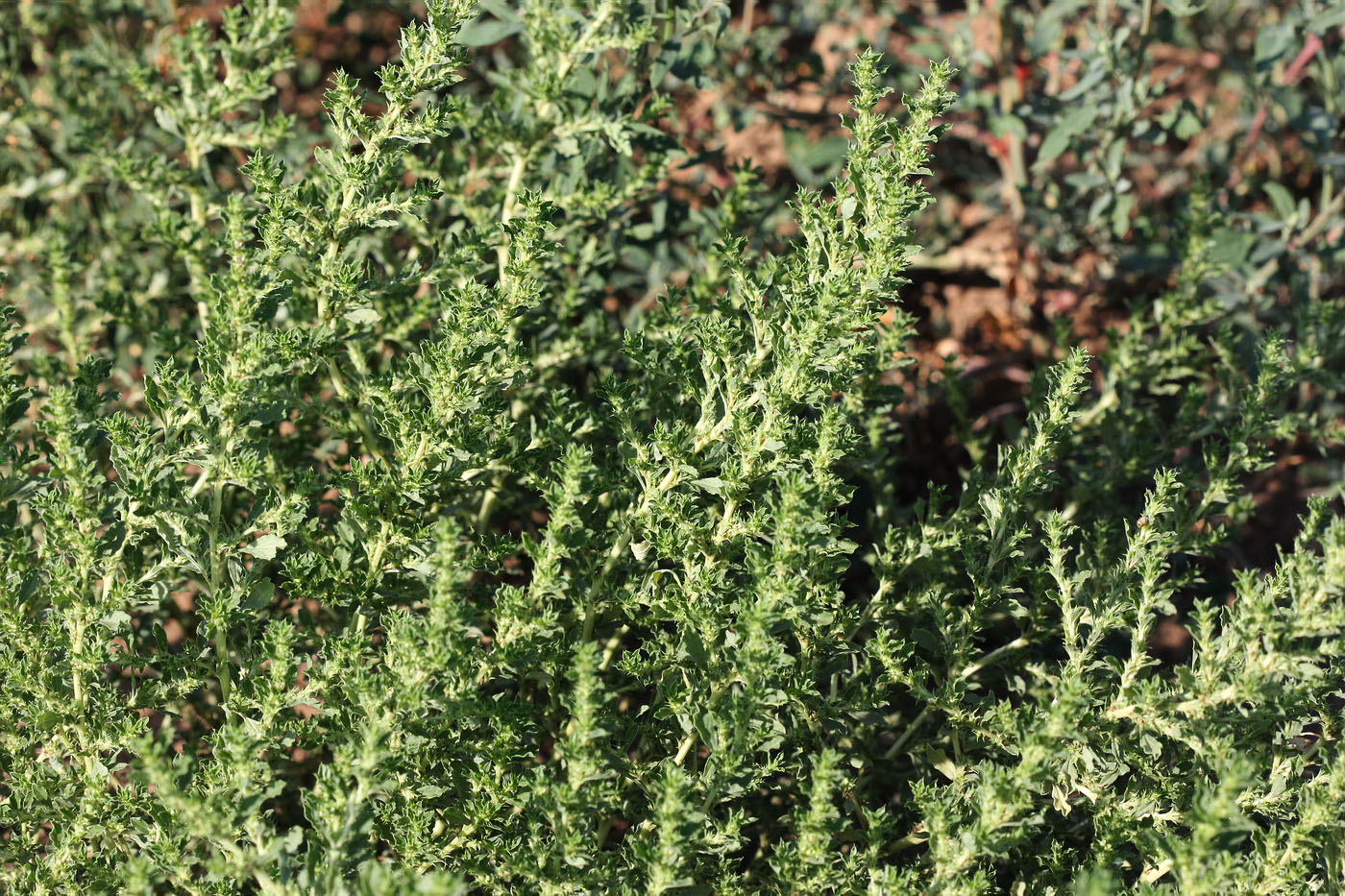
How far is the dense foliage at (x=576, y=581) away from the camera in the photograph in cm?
184

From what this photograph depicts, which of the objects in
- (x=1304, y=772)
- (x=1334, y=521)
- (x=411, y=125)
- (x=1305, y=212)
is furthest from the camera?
(x=1305, y=212)

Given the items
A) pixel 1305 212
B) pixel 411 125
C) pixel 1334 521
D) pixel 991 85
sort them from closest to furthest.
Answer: pixel 1334 521, pixel 411 125, pixel 1305 212, pixel 991 85

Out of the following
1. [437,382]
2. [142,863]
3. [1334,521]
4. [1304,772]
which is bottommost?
[1304,772]

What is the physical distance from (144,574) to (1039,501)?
2.02m

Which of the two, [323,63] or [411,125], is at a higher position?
[411,125]

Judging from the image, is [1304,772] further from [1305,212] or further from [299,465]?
[299,465]

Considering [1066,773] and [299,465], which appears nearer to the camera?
[1066,773]

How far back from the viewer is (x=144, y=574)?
2064mm

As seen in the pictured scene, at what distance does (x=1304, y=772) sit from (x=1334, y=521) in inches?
32.0

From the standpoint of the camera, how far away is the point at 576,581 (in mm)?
2160

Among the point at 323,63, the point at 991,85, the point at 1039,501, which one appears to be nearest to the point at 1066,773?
the point at 1039,501

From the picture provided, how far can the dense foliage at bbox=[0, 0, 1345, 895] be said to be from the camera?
72.4 inches

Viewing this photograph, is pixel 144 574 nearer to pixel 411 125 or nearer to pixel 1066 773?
pixel 411 125

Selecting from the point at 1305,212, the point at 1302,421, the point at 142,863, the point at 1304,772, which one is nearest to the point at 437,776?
the point at 142,863
